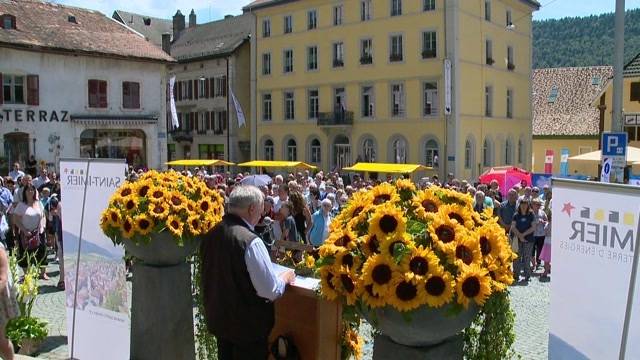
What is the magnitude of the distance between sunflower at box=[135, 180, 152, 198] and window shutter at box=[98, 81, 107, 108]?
30666 millimetres

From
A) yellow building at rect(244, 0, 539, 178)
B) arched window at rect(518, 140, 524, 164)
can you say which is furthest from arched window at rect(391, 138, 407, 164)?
arched window at rect(518, 140, 524, 164)

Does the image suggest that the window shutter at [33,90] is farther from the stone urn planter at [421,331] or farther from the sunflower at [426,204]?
the stone urn planter at [421,331]

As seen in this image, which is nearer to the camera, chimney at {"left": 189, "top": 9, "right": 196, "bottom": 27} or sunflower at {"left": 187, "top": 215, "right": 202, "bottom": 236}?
sunflower at {"left": 187, "top": 215, "right": 202, "bottom": 236}

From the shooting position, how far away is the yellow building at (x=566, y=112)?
52000 millimetres

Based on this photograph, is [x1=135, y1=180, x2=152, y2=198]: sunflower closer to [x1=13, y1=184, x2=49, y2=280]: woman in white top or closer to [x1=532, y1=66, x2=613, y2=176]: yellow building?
[x1=13, y1=184, x2=49, y2=280]: woman in white top

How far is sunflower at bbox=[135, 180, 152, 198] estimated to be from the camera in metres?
6.60

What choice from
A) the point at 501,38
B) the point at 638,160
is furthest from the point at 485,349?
the point at 501,38

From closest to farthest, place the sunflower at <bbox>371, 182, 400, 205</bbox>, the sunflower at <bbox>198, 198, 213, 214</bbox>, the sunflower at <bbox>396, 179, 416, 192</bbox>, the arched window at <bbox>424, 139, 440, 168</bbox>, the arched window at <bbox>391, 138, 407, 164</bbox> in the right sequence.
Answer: the sunflower at <bbox>371, 182, 400, 205</bbox> → the sunflower at <bbox>396, 179, 416, 192</bbox> → the sunflower at <bbox>198, 198, 213, 214</bbox> → the arched window at <bbox>424, 139, 440, 168</bbox> → the arched window at <bbox>391, 138, 407, 164</bbox>

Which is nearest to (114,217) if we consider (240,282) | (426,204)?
(240,282)

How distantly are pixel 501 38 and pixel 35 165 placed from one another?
93.0ft

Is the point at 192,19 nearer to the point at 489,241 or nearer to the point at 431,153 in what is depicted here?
the point at 431,153

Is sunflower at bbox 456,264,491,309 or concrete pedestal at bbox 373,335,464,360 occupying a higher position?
→ sunflower at bbox 456,264,491,309

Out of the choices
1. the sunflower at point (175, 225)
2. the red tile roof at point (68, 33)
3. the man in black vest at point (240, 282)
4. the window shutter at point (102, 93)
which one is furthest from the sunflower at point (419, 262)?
the window shutter at point (102, 93)

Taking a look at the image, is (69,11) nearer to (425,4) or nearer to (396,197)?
(425,4)
